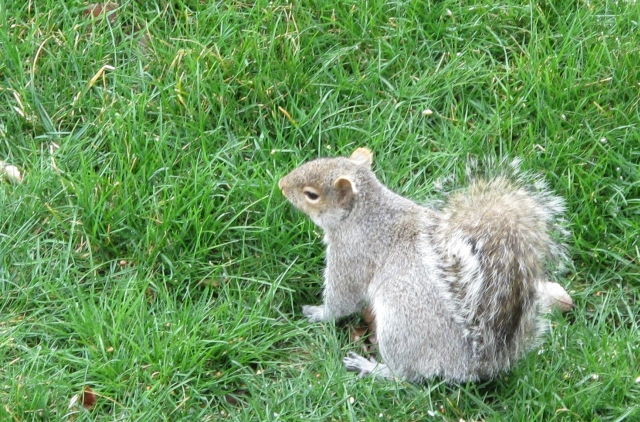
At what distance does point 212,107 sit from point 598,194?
1.23 meters

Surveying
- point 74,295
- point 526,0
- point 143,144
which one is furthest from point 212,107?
point 526,0

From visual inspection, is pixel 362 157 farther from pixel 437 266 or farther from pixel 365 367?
pixel 365 367

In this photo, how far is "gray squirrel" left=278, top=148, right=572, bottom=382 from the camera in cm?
285

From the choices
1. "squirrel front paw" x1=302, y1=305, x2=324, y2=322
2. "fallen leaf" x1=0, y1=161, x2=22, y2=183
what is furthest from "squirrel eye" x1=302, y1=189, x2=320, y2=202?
"fallen leaf" x1=0, y1=161, x2=22, y2=183

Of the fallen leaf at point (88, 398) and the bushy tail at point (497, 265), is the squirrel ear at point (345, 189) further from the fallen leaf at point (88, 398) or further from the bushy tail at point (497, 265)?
the fallen leaf at point (88, 398)

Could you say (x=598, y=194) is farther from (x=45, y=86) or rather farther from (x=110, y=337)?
(x=45, y=86)

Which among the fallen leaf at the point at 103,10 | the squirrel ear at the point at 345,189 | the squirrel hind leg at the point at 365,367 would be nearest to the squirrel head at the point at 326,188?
the squirrel ear at the point at 345,189

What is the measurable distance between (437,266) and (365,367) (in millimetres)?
374

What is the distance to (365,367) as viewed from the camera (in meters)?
3.07

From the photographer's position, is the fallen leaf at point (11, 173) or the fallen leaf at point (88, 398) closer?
the fallen leaf at point (88, 398)

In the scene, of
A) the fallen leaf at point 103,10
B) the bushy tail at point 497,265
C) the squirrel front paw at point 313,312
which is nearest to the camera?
the bushy tail at point 497,265

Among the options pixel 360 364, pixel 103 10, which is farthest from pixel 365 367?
pixel 103 10

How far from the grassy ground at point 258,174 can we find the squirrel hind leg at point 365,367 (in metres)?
0.05

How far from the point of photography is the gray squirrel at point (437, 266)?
9.35ft
